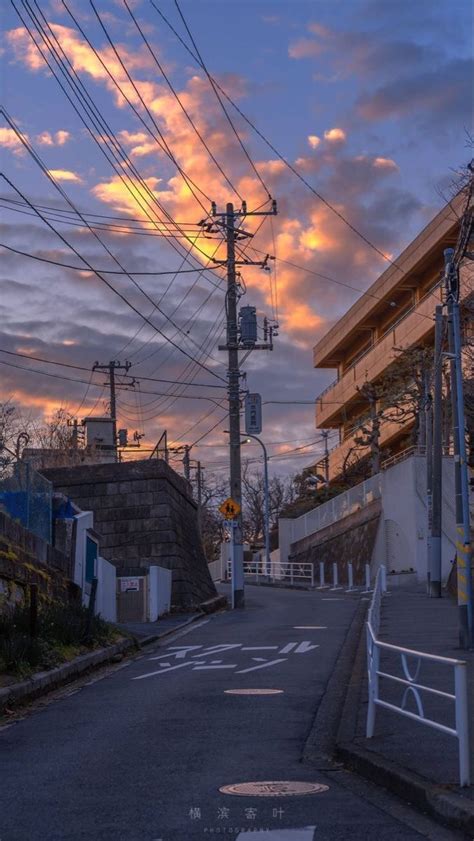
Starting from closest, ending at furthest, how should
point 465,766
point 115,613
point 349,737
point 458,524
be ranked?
point 465,766, point 349,737, point 458,524, point 115,613

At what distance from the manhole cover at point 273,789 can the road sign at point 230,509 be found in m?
29.6

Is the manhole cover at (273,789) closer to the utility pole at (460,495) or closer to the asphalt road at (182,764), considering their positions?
the asphalt road at (182,764)

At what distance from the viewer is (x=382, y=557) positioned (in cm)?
5172

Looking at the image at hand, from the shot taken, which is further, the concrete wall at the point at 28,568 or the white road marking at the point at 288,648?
the white road marking at the point at 288,648

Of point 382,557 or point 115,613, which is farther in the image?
point 382,557

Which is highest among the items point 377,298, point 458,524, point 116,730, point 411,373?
point 377,298

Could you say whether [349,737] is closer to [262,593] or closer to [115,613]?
[115,613]

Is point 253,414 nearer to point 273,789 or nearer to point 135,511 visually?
point 135,511

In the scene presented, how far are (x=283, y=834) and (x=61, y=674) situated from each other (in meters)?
Result: 10.2

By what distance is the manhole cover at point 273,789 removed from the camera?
8.19 meters

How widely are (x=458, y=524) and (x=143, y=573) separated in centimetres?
1358

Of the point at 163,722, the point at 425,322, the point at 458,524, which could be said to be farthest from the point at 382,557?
the point at 163,722

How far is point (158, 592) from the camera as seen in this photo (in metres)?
31.6

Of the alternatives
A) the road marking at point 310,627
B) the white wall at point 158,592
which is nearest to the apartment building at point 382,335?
the white wall at point 158,592
